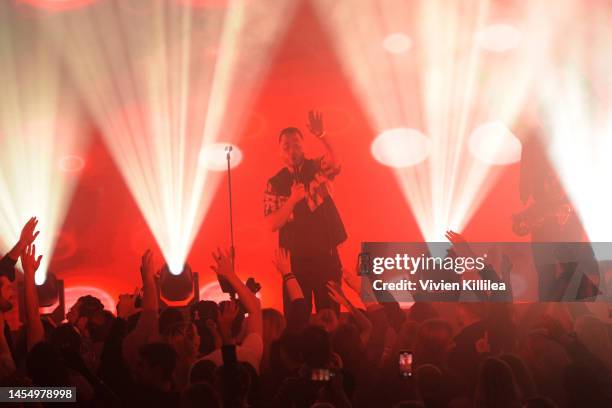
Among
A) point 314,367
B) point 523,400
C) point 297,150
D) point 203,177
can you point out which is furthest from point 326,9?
point 523,400

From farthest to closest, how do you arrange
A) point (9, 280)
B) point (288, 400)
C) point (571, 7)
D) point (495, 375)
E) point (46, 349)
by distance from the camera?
point (571, 7), point (9, 280), point (46, 349), point (288, 400), point (495, 375)

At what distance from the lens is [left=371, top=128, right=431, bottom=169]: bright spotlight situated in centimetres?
580

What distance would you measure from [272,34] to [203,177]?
1.11 meters

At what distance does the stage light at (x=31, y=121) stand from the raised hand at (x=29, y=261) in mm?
274

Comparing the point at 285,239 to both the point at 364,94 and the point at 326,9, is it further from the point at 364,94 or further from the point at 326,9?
the point at 326,9

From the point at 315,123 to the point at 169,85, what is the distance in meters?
1.05

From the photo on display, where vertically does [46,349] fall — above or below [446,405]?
above

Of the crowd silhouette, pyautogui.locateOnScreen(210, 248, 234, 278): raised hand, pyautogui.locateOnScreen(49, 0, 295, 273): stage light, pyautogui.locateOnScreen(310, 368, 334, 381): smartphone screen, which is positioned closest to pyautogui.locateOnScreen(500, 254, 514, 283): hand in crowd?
the crowd silhouette

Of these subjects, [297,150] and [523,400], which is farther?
[297,150]

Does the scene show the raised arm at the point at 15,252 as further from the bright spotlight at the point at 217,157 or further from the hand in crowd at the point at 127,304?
the bright spotlight at the point at 217,157

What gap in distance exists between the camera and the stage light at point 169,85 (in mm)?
5805

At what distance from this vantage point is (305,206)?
5840 millimetres

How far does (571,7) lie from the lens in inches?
233

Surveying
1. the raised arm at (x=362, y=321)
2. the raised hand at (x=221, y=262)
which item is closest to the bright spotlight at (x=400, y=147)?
the raised arm at (x=362, y=321)
